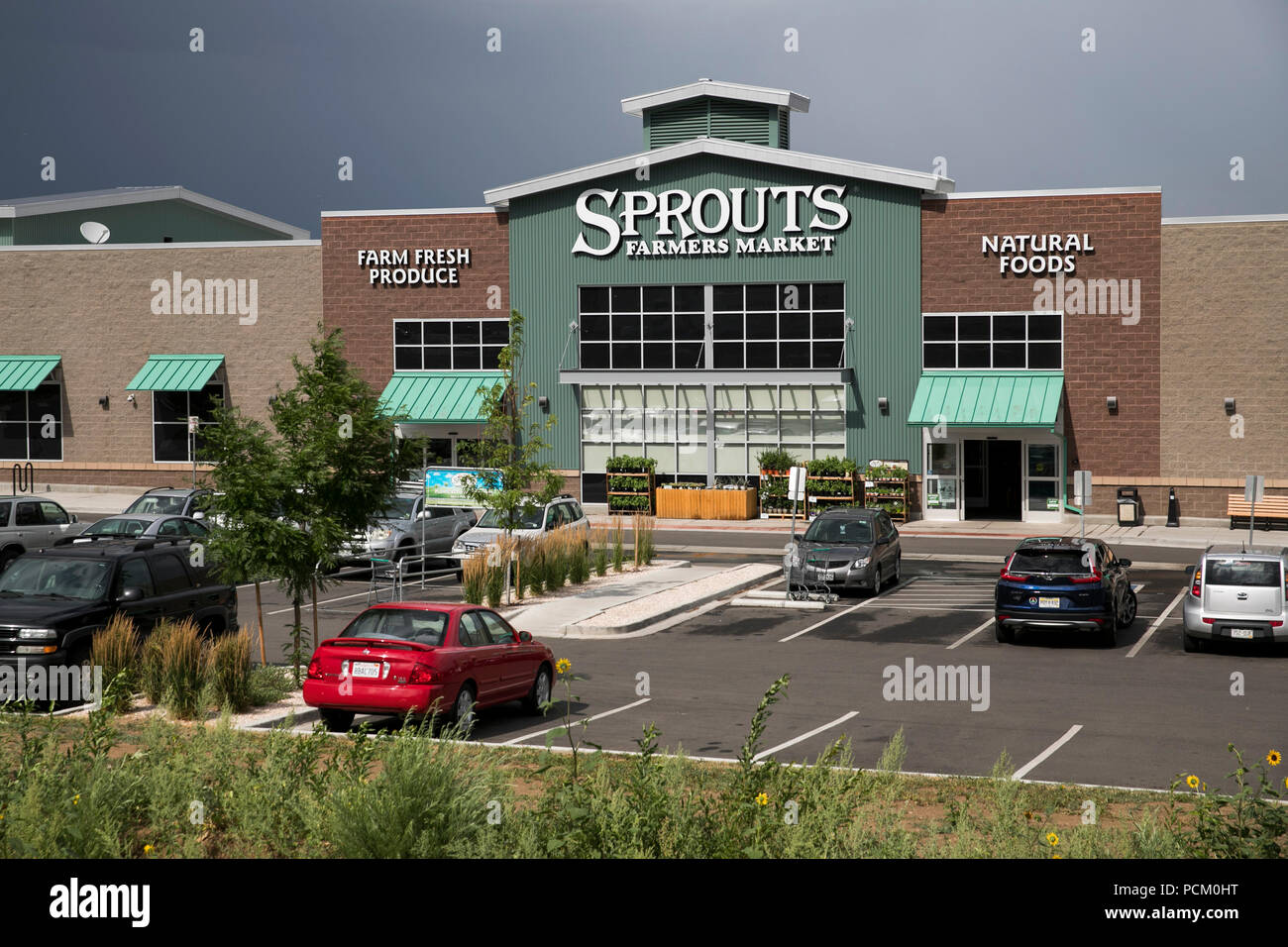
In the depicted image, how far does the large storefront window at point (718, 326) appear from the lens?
44281mm

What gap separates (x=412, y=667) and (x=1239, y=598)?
12.4 m

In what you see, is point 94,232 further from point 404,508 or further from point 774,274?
point 404,508

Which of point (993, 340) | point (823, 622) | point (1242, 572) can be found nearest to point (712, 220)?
point (993, 340)

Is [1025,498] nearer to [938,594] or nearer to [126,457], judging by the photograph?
[938,594]

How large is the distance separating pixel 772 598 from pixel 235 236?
4973 centimetres

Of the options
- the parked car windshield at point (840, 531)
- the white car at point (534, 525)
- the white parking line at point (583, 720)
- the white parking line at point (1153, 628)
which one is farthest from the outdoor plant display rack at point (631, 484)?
the white parking line at point (583, 720)

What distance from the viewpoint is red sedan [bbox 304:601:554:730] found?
14.0 m

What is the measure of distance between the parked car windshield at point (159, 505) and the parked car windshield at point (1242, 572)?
884 inches

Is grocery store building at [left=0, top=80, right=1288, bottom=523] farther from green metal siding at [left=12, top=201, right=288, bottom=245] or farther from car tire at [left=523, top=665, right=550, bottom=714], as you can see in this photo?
car tire at [left=523, top=665, right=550, bottom=714]

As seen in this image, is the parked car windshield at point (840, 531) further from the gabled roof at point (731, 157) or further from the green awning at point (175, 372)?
the green awning at point (175, 372)

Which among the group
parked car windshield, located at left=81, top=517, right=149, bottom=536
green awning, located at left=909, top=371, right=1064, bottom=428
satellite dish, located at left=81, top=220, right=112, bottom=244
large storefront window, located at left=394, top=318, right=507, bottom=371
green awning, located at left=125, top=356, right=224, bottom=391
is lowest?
parked car windshield, located at left=81, top=517, right=149, bottom=536

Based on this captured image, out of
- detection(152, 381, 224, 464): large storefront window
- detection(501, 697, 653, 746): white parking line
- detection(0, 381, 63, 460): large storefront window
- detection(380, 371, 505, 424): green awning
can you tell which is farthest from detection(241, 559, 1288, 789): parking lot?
detection(0, 381, 63, 460): large storefront window

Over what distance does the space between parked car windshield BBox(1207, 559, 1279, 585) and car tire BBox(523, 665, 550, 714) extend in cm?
1014
